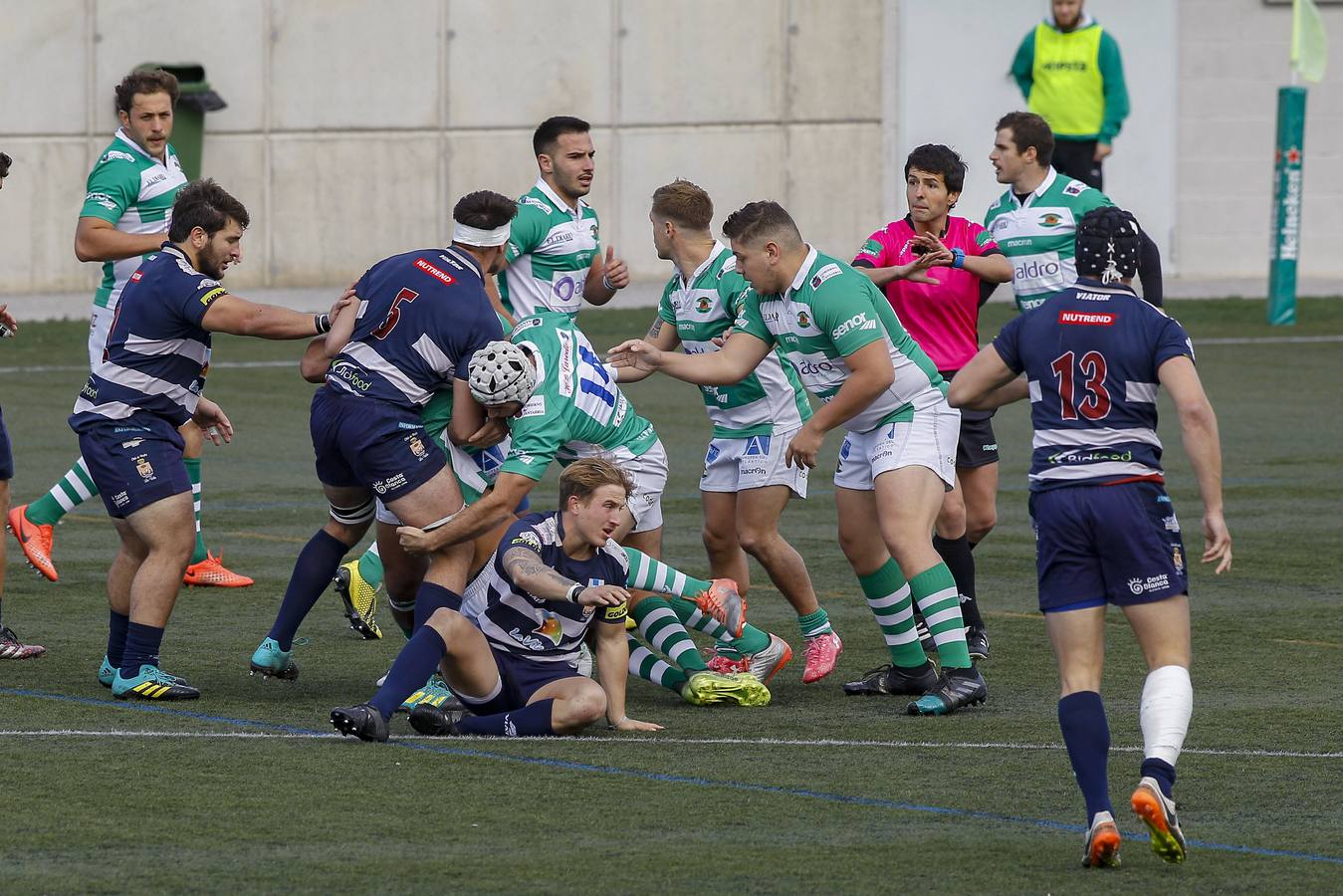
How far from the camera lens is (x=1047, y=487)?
661 cm

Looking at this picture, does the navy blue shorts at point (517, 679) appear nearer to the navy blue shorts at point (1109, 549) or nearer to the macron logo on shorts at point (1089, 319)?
the navy blue shorts at point (1109, 549)

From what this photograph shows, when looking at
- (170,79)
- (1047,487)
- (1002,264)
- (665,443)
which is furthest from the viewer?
(665,443)

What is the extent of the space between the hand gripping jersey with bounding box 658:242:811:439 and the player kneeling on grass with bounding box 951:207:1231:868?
9.50ft

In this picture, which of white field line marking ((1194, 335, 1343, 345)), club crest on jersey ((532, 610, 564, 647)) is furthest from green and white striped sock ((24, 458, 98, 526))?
white field line marking ((1194, 335, 1343, 345))

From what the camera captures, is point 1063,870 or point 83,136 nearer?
point 1063,870

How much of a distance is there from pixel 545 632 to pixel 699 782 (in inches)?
39.2

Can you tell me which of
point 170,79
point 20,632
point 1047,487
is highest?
point 170,79

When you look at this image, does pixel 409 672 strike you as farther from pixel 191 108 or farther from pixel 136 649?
pixel 191 108

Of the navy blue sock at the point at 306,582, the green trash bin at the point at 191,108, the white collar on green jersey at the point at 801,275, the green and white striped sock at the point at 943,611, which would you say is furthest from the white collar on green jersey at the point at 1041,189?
the green trash bin at the point at 191,108

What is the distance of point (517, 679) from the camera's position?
7.98 m

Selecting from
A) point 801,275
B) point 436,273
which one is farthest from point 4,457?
point 801,275

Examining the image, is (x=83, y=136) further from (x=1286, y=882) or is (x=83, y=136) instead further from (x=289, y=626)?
(x=1286, y=882)

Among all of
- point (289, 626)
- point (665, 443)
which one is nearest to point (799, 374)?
point (289, 626)

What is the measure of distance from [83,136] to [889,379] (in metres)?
18.2
